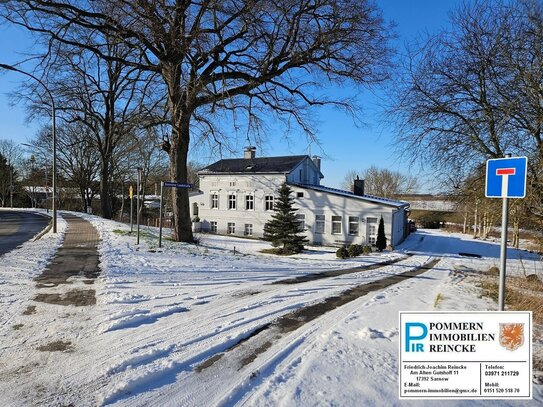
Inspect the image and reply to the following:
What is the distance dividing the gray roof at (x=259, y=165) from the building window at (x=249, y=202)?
2.53 meters

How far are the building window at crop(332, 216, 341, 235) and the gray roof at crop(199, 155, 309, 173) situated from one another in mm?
6217

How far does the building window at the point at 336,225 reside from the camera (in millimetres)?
27375

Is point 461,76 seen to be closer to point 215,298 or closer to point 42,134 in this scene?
point 215,298

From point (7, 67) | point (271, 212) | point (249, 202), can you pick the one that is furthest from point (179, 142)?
point (249, 202)

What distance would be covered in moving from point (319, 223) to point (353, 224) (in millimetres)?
3028

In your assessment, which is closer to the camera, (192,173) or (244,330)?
(244,330)

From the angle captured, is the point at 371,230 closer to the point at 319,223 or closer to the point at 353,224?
the point at 353,224

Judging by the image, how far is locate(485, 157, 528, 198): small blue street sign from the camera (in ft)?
12.7

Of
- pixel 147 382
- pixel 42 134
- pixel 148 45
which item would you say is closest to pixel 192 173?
pixel 42 134

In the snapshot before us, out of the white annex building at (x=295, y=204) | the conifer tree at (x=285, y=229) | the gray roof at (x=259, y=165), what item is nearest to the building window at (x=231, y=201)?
the white annex building at (x=295, y=204)

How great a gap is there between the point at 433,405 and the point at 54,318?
5.00 meters

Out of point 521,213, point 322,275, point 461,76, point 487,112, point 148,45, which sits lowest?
point 322,275

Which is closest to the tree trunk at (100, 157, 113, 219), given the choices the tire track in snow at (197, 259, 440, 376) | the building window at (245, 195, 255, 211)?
the building window at (245, 195, 255, 211)

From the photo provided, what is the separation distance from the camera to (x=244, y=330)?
4.48 metres
